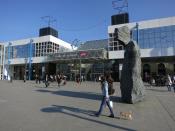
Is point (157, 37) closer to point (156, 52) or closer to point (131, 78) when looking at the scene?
point (156, 52)

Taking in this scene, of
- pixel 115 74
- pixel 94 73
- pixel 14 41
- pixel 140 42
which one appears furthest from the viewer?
pixel 14 41

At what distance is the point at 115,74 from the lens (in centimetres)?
4503

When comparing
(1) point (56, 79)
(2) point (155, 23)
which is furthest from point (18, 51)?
(2) point (155, 23)

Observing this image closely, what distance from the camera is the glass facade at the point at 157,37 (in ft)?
129

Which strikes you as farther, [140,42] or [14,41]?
[14,41]

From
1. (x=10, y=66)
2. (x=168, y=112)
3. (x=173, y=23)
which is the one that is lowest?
(x=168, y=112)

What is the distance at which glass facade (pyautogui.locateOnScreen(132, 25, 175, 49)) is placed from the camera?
3947cm

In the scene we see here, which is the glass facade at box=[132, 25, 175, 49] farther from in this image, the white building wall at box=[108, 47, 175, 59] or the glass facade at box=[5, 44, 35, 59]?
the glass facade at box=[5, 44, 35, 59]

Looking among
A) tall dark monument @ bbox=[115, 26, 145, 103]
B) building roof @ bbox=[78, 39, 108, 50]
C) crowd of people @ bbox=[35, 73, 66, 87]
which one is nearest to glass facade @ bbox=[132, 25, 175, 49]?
building roof @ bbox=[78, 39, 108, 50]

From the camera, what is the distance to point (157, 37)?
40.5 m

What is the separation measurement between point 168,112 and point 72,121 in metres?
5.07

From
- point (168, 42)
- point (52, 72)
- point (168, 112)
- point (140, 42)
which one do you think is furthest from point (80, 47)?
point (168, 112)

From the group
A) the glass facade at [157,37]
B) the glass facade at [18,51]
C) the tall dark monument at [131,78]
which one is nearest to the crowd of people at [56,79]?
the glass facade at [157,37]

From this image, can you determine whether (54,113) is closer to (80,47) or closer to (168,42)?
(168,42)
